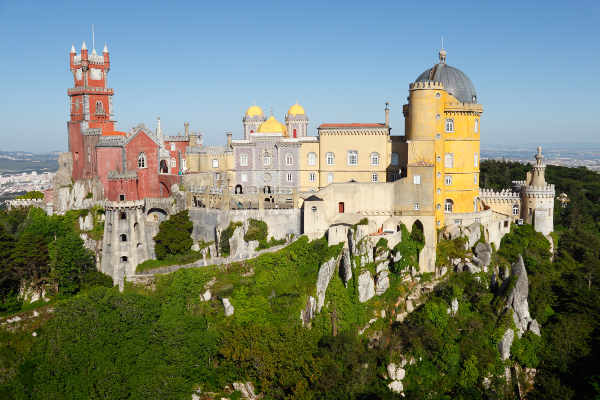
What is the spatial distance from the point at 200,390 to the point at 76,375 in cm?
800

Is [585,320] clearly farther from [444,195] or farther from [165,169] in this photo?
[165,169]

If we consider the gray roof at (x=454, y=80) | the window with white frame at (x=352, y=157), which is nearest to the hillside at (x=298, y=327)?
the window with white frame at (x=352, y=157)

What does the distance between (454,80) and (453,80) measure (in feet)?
0.32

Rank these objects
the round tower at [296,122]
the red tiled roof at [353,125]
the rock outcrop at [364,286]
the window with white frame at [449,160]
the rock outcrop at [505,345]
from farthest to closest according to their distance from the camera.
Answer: the round tower at [296,122] → the red tiled roof at [353,125] → the window with white frame at [449,160] → the rock outcrop at [364,286] → the rock outcrop at [505,345]

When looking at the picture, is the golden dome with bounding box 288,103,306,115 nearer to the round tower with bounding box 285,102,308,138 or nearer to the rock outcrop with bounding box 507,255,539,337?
the round tower with bounding box 285,102,308,138

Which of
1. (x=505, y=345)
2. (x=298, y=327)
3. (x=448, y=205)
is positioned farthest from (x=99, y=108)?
(x=505, y=345)

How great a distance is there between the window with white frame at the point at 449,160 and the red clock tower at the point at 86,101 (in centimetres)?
3047

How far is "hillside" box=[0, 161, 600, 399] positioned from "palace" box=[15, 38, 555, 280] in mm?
2266

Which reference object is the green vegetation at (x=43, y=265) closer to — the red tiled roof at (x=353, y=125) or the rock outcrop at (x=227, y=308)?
the rock outcrop at (x=227, y=308)

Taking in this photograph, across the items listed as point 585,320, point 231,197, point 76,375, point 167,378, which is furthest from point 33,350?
point 585,320

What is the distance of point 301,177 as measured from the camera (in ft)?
188

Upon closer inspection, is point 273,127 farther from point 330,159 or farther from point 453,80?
point 453,80

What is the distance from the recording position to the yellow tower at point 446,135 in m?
49.2

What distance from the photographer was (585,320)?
153ft
